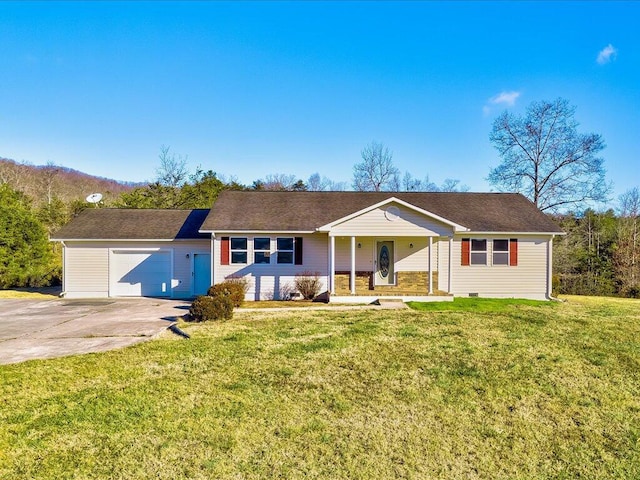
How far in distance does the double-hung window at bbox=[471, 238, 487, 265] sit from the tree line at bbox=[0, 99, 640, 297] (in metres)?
4.73

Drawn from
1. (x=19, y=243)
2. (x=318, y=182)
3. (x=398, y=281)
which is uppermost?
(x=318, y=182)

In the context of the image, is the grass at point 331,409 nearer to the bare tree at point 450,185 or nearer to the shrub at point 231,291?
the shrub at point 231,291

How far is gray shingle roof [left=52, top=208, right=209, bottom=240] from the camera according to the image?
17672mm

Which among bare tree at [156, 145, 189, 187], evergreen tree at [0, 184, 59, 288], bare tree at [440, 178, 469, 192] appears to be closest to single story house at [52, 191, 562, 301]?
evergreen tree at [0, 184, 59, 288]

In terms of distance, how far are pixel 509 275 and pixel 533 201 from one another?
1649 cm

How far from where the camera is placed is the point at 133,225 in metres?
18.7

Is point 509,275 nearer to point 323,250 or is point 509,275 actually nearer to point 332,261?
point 332,261

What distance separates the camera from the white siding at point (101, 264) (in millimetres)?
17594

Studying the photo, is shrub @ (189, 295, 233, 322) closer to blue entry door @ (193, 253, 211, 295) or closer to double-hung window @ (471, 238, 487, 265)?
blue entry door @ (193, 253, 211, 295)

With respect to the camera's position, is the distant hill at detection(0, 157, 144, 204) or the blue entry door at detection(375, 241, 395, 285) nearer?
the blue entry door at detection(375, 241, 395, 285)

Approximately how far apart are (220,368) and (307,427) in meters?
2.67

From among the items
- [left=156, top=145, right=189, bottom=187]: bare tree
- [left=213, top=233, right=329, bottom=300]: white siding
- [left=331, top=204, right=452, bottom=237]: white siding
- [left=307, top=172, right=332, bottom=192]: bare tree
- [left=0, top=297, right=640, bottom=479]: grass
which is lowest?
[left=0, top=297, right=640, bottom=479]: grass

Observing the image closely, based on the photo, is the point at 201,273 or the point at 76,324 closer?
the point at 76,324

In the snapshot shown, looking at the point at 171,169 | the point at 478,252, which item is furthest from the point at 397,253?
the point at 171,169
